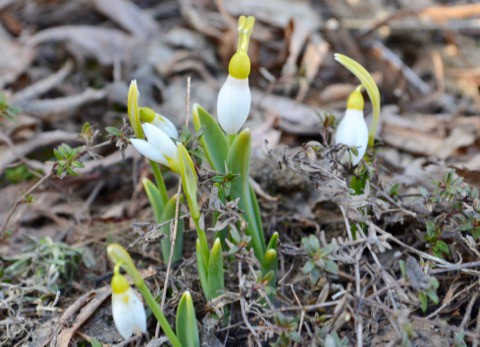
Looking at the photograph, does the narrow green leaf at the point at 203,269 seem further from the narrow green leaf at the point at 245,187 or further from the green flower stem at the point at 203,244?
the narrow green leaf at the point at 245,187

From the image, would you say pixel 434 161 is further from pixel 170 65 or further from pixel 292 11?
pixel 292 11

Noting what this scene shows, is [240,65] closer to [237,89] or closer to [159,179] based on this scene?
[237,89]

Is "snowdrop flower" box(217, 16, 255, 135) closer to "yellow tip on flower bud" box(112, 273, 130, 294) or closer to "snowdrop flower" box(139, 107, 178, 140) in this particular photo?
"snowdrop flower" box(139, 107, 178, 140)

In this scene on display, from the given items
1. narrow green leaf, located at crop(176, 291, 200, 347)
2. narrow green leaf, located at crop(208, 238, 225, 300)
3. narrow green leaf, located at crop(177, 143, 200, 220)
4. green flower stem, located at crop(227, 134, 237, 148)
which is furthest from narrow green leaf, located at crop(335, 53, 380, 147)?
narrow green leaf, located at crop(176, 291, 200, 347)

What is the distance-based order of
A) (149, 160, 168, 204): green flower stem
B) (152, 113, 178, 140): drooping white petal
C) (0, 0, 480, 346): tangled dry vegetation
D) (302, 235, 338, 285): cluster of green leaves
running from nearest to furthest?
1. (302, 235, 338, 285): cluster of green leaves
2. (0, 0, 480, 346): tangled dry vegetation
3. (152, 113, 178, 140): drooping white petal
4. (149, 160, 168, 204): green flower stem

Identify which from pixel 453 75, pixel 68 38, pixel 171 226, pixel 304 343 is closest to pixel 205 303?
pixel 171 226

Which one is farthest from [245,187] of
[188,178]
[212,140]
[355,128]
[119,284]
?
[119,284]
